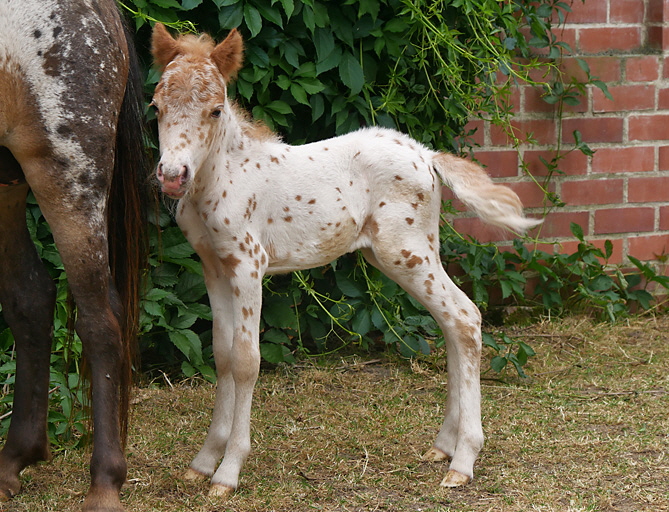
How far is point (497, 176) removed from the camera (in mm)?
5059

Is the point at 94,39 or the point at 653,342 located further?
the point at 653,342

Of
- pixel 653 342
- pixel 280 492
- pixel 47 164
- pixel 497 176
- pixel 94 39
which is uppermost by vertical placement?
pixel 94 39

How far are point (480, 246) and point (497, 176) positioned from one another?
1.88ft

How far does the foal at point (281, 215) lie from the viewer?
2.80 m

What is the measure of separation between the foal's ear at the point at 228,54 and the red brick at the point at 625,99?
311 cm

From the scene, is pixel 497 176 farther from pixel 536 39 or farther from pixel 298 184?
pixel 298 184

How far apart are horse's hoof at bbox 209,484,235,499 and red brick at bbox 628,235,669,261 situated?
3.49m

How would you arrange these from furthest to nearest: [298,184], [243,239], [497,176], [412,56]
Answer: [497,176] < [412,56] < [298,184] < [243,239]

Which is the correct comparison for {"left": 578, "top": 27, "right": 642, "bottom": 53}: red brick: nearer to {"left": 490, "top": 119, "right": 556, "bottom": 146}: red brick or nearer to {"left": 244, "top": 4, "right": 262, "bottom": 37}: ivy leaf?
{"left": 490, "top": 119, "right": 556, "bottom": 146}: red brick

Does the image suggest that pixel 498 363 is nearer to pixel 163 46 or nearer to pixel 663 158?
pixel 663 158

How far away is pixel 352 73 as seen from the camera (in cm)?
404

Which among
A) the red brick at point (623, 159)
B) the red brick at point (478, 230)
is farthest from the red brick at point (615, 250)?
the red brick at point (478, 230)

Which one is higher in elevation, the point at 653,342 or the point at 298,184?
the point at 298,184

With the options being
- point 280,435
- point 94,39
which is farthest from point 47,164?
point 280,435
